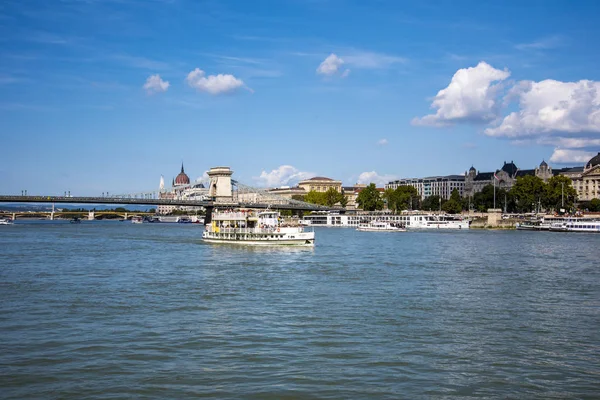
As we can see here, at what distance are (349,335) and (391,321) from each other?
7.30 feet

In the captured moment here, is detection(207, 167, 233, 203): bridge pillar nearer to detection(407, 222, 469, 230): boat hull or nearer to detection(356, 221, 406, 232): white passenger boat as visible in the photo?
detection(407, 222, 469, 230): boat hull

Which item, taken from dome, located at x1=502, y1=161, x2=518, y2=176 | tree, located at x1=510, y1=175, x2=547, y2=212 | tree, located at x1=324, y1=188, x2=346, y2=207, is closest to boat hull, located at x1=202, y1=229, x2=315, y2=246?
tree, located at x1=510, y1=175, x2=547, y2=212

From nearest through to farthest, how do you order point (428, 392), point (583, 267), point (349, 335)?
point (428, 392)
point (349, 335)
point (583, 267)

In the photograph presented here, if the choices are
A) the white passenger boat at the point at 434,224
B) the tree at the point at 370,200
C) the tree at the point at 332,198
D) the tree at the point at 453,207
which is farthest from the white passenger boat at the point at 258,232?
the tree at the point at 332,198

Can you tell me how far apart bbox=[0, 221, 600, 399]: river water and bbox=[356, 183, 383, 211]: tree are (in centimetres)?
12151

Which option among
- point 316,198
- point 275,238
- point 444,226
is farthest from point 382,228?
point 316,198

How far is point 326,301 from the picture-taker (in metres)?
22.1

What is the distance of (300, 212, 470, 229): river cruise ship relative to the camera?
375 ft

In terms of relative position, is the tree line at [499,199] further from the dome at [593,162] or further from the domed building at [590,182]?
the dome at [593,162]

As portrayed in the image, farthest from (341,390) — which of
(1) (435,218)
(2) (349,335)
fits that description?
(1) (435,218)

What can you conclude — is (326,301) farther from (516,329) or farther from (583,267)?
(583,267)

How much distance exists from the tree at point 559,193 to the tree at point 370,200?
3931cm

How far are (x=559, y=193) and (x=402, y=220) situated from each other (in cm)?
2864

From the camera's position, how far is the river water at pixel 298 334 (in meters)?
12.4
